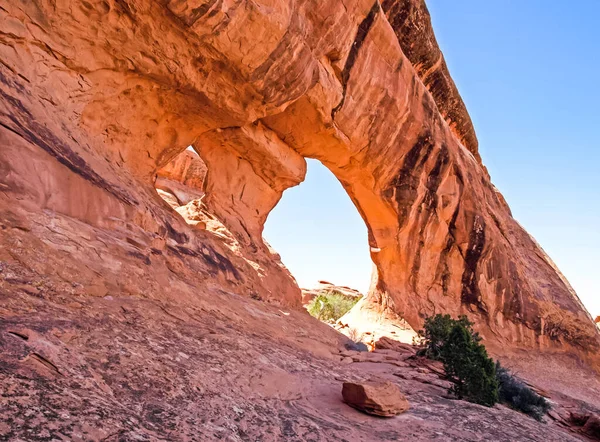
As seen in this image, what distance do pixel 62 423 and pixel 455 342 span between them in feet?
26.6

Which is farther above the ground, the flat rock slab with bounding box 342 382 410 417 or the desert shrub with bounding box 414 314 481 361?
the desert shrub with bounding box 414 314 481 361

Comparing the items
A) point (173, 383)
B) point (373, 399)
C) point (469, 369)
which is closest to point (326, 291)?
point (469, 369)

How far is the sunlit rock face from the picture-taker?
20.0 ft

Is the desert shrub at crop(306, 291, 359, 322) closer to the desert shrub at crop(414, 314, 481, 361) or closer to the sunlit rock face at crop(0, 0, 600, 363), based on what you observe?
the sunlit rock face at crop(0, 0, 600, 363)

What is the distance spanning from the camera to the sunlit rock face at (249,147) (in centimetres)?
609

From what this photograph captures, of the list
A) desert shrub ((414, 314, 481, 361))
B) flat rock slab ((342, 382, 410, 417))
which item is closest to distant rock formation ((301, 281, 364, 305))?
desert shrub ((414, 314, 481, 361))

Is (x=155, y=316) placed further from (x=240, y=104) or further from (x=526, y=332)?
(x=526, y=332)

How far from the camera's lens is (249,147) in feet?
42.5

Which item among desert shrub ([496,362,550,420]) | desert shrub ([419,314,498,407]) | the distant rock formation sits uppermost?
the distant rock formation

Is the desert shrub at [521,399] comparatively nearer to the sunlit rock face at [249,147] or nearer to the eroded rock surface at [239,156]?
the eroded rock surface at [239,156]

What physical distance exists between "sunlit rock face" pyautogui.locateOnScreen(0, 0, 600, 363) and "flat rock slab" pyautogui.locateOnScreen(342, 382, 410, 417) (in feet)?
10.7

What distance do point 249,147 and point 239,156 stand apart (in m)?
0.74

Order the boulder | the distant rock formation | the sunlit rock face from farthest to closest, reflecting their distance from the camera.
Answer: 1. the distant rock formation
2. the boulder
3. the sunlit rock face

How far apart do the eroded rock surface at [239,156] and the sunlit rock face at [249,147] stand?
47 millimetres
